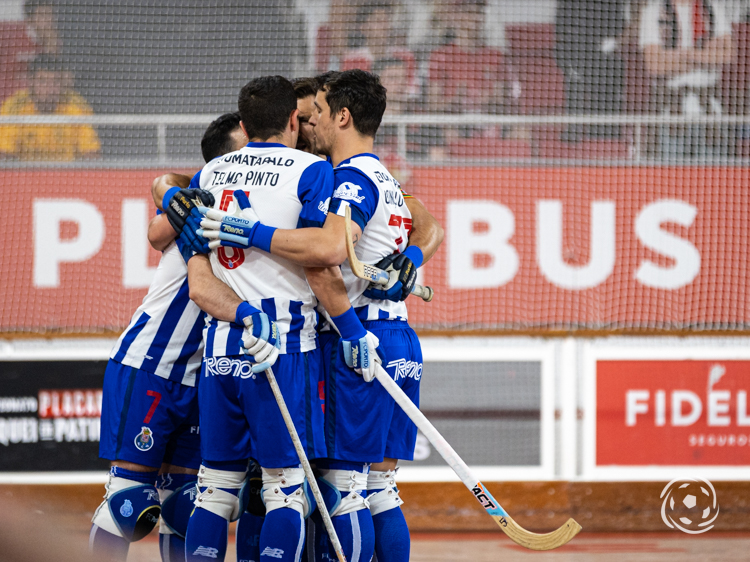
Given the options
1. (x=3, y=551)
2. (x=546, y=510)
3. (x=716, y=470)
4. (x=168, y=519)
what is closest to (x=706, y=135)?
(x=716, y=470)

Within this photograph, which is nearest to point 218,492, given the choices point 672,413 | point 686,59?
point 672,413

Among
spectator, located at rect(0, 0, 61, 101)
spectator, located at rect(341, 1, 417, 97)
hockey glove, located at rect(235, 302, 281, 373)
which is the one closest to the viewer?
hockey glove, located at rect(235, 302, 281, 373)

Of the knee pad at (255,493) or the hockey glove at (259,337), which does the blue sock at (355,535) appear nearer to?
the knee pad at (255,493)

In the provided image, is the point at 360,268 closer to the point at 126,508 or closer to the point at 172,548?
Answer: the point at 126,508

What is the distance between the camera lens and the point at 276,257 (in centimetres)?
257

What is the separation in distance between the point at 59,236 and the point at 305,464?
3.29m

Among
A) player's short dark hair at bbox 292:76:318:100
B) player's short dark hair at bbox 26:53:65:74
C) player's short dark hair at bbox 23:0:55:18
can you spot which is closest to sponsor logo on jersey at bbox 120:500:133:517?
player's short dark hair at bbox 292:76:318:100

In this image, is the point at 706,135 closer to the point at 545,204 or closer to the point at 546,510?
the point at 545,204

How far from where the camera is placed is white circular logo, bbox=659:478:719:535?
185 inches

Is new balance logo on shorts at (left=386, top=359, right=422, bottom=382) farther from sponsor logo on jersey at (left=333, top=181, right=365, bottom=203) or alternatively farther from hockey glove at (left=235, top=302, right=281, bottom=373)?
sponsor logo on jersey at (left=333, top=181, right=365, bottom=203)

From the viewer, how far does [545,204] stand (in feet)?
17.1

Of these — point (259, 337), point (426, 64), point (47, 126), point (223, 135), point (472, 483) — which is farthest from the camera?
point (426, 64)

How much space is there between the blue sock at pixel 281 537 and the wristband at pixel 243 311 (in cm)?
63

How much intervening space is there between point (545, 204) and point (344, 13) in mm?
2665
